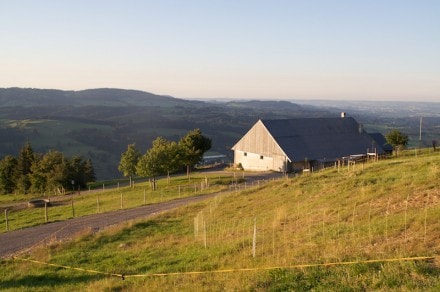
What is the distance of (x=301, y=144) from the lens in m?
59.3

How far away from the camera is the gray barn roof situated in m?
58.2

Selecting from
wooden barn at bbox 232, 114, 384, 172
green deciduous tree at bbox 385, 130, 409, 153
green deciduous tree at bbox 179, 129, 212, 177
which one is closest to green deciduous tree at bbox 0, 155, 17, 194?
green deciduous tree at bbox 179, 129, 212, 177

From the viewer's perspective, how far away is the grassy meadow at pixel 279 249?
10.2m

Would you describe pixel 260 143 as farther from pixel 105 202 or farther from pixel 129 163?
pixel 105 202

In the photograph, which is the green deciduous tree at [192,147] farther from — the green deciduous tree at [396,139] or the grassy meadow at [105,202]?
the green deciduous tree at [396,139]

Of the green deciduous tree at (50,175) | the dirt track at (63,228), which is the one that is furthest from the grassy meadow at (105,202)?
the green deciduous tree at (50,175)

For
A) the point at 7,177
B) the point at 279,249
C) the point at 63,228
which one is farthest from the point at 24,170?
the point at 279,249

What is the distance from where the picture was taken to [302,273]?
34.3ft

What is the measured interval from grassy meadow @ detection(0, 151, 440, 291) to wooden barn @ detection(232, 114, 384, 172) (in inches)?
1239

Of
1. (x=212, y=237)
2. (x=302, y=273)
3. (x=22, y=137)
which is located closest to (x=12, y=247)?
(x=212, y=237)

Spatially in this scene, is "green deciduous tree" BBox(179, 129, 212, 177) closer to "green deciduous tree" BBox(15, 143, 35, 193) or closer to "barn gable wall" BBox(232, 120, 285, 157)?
"barn gable wall" BBox(232, 120, 285, 157)

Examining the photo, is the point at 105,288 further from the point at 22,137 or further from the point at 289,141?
the point at 22,137

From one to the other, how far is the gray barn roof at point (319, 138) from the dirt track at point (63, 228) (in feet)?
86.3

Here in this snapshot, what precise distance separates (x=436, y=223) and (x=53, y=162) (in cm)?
5848
